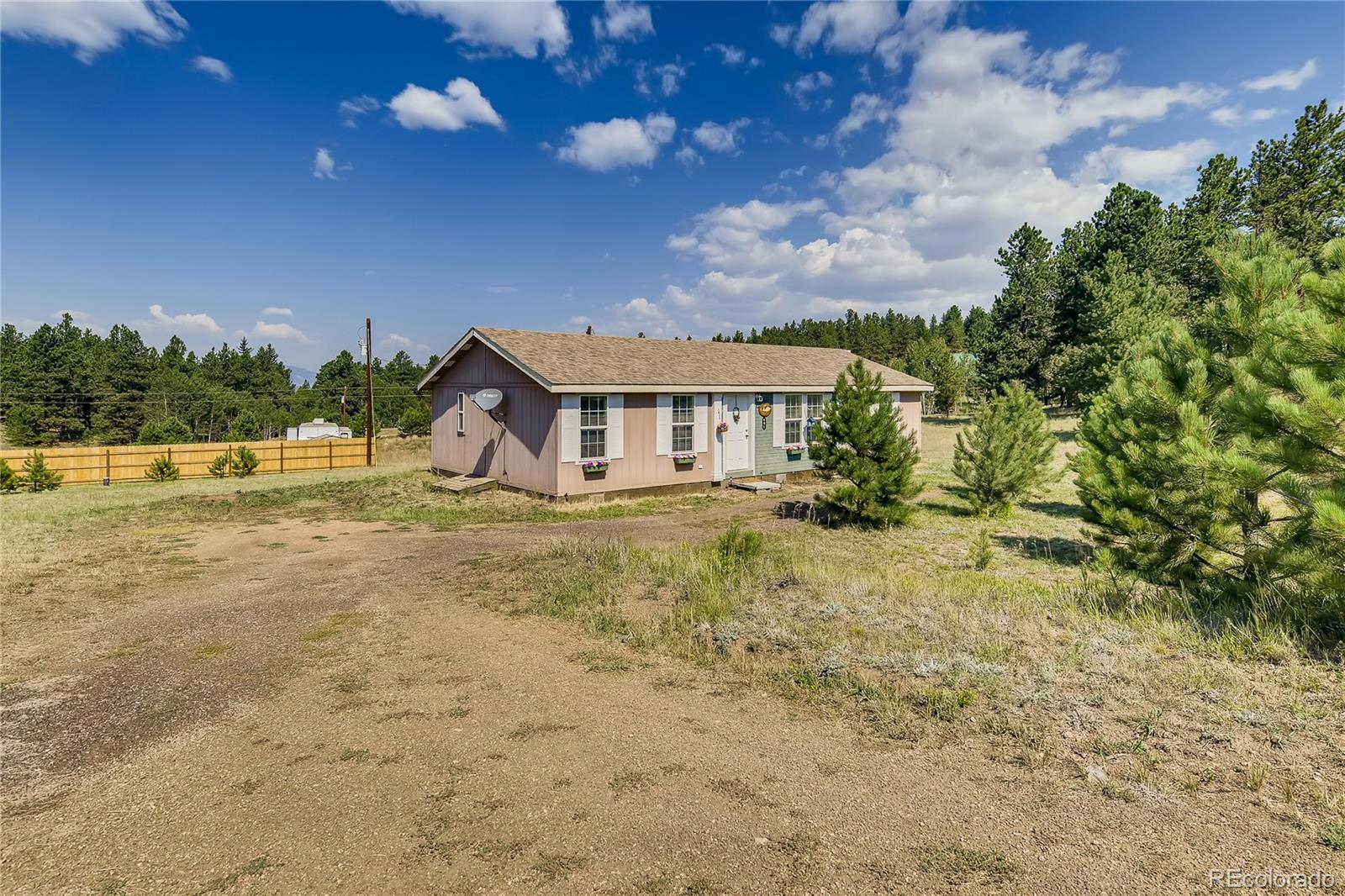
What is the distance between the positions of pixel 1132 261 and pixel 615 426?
109 ft

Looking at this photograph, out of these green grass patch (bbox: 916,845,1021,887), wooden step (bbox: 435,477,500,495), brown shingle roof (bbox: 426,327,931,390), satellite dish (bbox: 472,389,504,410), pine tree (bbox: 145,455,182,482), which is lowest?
green grass patch (bbox: 916,845,1021,887)

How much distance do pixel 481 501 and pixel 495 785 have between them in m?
13.3

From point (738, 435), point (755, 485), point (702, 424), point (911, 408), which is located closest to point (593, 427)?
point (702, 424)

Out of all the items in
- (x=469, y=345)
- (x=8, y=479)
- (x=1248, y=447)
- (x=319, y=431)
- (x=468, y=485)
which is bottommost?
(x=468, y=485)

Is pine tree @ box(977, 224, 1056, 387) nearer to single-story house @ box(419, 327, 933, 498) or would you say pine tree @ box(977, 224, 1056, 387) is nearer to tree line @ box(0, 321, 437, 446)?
single-story house @ box(419, 327, 933, 498)

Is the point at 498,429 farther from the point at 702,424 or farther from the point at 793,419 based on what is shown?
the point at 793,419

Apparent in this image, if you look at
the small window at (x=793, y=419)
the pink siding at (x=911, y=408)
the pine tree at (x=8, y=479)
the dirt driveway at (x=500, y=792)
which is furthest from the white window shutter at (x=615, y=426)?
the pine tree at (x=8, y=479)

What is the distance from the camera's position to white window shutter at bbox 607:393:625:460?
16422mm

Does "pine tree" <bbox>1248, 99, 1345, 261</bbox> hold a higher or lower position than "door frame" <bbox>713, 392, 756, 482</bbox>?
higher

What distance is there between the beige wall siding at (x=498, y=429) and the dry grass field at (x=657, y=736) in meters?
7.53

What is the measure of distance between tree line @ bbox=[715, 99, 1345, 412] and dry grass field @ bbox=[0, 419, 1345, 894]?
71.6ft

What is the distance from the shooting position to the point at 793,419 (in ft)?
68.1

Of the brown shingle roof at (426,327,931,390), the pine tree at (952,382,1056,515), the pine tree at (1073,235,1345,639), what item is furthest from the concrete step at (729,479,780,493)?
the pine tree at (1073,235,1345,639)
